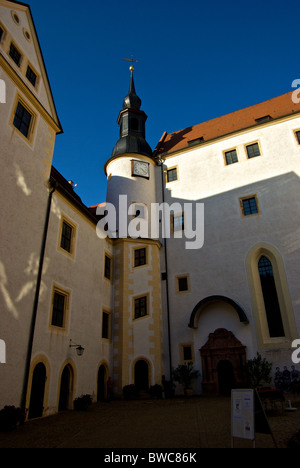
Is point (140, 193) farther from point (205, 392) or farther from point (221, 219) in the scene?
point (205, 392)

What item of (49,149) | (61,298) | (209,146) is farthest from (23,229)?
(209,146)

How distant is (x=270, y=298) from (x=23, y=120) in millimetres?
15238

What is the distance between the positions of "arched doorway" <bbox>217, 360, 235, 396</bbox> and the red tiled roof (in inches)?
604

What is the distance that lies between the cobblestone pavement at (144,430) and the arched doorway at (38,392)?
0.49 m

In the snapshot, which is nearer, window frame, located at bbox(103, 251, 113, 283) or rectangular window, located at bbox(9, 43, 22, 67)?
rectangular window, located at bbox(9, 43, 22, 67)

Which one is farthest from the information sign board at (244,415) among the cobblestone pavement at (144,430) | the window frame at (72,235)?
the window frame at (72,235)

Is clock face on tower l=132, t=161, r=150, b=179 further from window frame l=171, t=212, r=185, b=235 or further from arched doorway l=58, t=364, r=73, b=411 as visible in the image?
arched doorway l=58, t=364, r=73, b=411

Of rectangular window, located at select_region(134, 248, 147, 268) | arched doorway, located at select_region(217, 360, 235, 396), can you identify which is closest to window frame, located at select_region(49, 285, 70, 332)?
rectangular window, located at select_region(134, 248, 147, 268)

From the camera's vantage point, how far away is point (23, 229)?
40.5ft

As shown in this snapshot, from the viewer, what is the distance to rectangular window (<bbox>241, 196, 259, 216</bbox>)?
2067cm

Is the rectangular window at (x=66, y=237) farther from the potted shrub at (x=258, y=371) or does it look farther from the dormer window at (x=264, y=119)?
the dormer window at (x=264, y=119)

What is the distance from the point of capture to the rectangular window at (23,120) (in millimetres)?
13514

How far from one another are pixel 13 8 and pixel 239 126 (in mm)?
16466

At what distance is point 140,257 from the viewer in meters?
20.8
